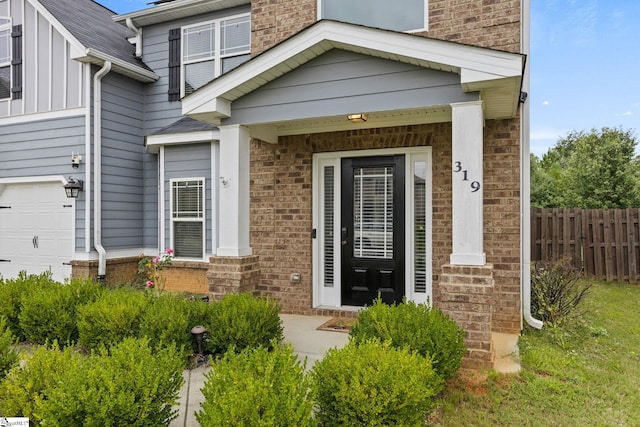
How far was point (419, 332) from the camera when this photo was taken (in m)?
3.17

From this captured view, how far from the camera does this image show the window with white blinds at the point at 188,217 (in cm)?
765

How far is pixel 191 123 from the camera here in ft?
25.6

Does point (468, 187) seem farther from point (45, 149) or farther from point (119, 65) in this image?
point (45, 149)

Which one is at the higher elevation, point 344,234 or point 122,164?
point 122,164

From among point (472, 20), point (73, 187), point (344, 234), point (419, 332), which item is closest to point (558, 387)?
point (419, 332)

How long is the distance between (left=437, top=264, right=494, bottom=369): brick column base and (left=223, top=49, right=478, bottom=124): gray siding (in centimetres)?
165

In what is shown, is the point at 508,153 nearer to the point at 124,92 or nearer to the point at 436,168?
the point at 436,168

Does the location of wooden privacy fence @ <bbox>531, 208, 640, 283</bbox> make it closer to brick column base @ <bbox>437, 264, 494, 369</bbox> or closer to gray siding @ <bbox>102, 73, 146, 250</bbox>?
brick column base @ <bbox>437, 264, 494, 369</bbox>

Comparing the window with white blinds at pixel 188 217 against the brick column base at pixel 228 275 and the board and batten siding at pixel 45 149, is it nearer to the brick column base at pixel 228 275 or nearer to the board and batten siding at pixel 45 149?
the board and batten siding at pixel 45 149

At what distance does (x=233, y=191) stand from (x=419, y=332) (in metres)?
2.85

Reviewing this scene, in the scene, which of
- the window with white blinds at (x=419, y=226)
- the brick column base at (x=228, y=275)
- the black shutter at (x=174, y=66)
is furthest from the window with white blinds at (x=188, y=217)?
the window with white blinds at (x=419, y=226)

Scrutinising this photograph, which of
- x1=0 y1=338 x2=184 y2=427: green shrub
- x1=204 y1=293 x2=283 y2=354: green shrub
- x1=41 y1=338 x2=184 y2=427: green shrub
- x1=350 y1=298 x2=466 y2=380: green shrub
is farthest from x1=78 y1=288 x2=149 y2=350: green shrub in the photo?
x1=350 y1=298 x2=466 y2=380: green shrub

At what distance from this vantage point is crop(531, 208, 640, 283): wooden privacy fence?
8930 millimetres

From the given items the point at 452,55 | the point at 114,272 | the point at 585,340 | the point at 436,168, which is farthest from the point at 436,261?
the point at 114,272
